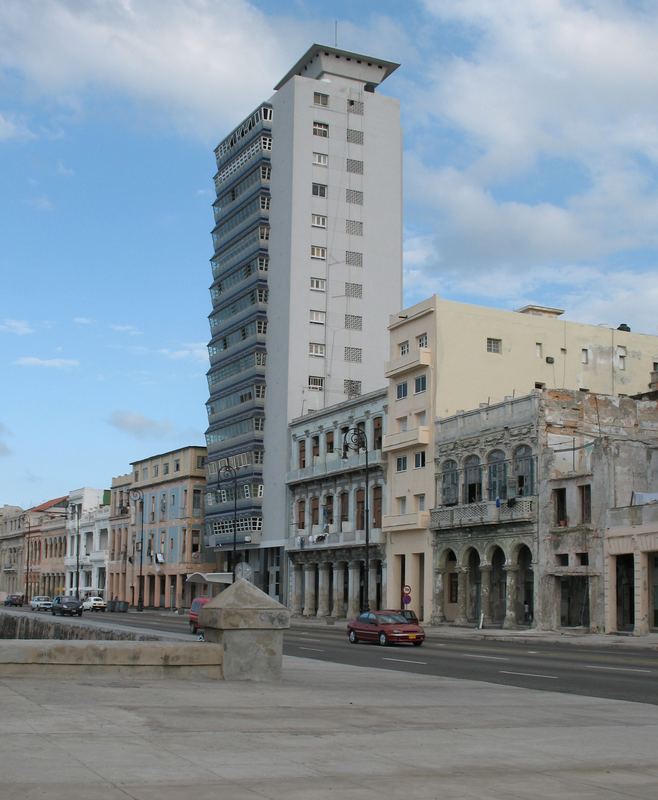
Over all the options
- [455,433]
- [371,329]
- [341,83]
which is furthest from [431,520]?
[341,83]

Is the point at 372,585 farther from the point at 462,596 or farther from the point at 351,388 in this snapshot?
the point at 351,388

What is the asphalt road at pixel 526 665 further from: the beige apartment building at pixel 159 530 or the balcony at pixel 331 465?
the beige apartment building at pixel 159 530

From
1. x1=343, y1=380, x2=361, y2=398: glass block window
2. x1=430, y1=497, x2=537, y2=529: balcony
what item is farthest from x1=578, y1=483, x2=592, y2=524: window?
x1=343, y1=380, x2=361, y2=398: glass block window

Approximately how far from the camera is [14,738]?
31.0 ft

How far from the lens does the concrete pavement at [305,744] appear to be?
7965 mm

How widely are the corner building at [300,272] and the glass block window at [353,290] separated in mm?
104

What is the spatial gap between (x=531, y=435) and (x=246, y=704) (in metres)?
44.2

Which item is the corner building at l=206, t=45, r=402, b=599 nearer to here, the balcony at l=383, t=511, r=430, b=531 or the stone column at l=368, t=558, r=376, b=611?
the stone column at l=368, t=558, r=376, b=611

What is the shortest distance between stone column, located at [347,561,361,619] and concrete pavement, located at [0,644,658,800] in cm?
5867

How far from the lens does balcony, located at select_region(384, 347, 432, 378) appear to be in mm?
65812

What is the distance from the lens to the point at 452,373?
65938 mm

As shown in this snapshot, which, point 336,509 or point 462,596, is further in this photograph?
point 336,509

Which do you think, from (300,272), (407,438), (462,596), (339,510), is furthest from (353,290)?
(462,596)

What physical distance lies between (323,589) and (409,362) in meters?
19.6
